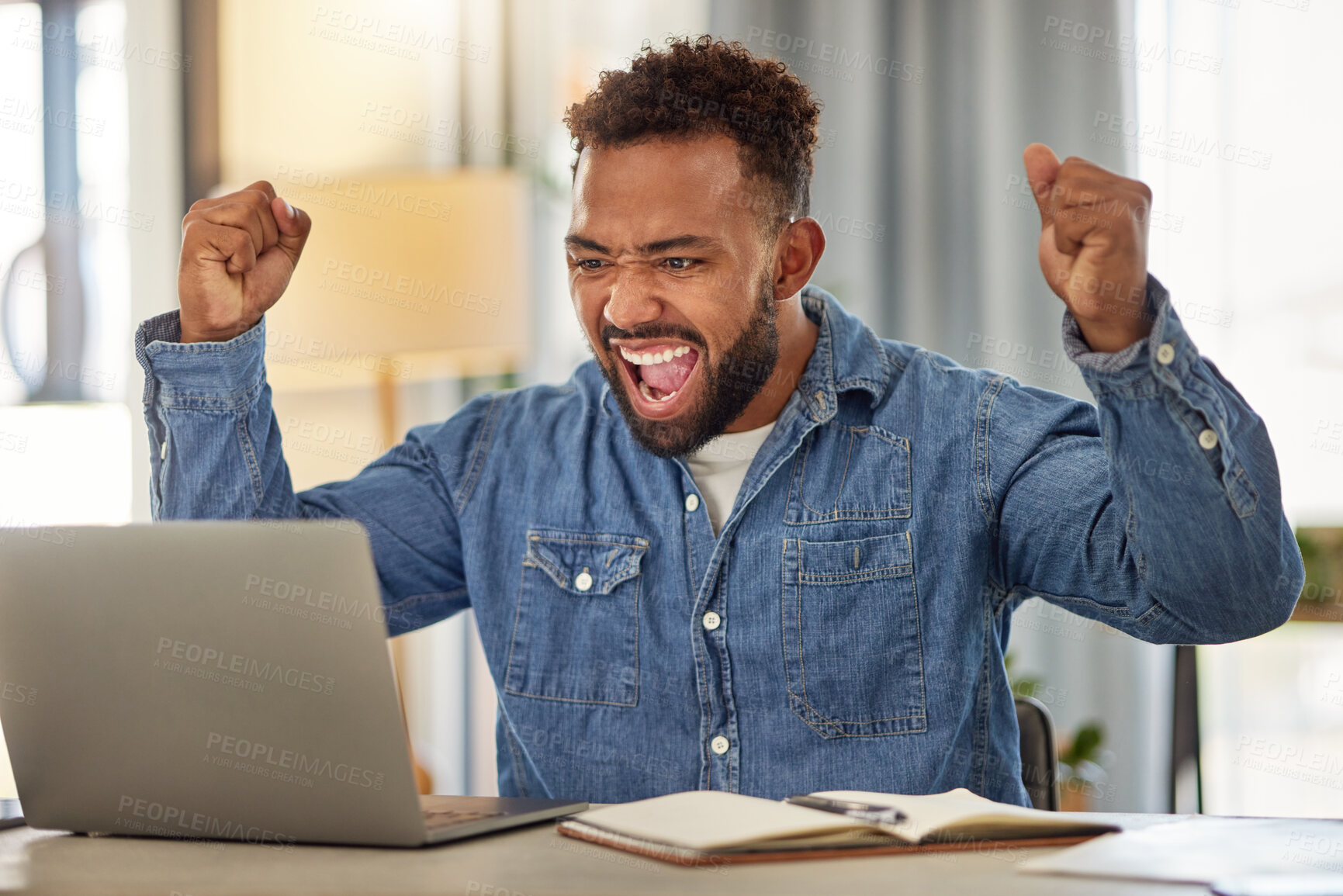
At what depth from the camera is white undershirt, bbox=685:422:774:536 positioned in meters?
1.32

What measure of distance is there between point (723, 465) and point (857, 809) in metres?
0.64

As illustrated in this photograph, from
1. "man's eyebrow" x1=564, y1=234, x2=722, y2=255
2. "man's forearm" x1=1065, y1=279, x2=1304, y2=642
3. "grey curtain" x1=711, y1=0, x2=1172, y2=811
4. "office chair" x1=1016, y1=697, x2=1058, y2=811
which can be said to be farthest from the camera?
"grey curtain" x1=711, y1=0, x2=1172, y2=811

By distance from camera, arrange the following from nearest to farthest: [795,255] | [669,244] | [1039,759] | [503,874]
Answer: [503,874] < [1039,759] < [669,244] < [795,255]

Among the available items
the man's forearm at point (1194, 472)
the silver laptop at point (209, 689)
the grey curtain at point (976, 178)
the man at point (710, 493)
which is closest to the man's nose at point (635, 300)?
the man at point (710, 493)

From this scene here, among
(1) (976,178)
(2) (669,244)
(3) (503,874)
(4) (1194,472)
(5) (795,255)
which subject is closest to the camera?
(3) (503,874)

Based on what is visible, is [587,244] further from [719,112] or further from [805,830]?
[805,830]

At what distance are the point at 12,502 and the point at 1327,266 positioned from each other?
2.93m

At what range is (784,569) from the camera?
122 cm

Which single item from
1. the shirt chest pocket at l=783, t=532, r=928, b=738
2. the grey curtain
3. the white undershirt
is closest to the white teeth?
the white undershirt

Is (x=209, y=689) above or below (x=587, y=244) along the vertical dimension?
below

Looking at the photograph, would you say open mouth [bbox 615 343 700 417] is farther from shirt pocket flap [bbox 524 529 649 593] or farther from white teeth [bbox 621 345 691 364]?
shirt pocket flap [bbox 524 529 649 593]

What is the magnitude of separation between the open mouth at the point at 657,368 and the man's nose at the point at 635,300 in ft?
0.13

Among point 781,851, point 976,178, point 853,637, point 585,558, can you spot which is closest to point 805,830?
point 781,851

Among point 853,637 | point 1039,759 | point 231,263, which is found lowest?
point 1039,759
